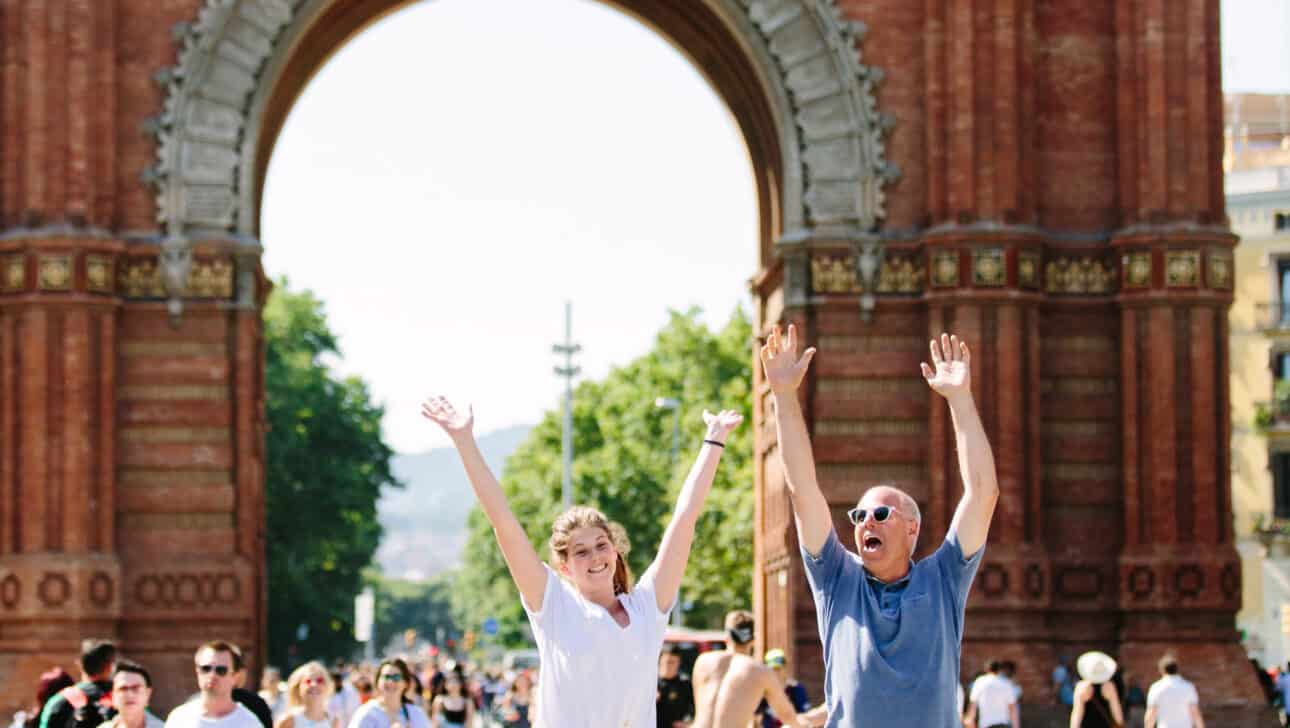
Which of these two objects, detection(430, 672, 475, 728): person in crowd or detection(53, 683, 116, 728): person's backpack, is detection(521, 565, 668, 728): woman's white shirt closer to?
detection(53, 683, 116, 728): person's backpack

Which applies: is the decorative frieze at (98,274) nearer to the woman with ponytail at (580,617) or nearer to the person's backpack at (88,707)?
the person's backpack at (88,707)

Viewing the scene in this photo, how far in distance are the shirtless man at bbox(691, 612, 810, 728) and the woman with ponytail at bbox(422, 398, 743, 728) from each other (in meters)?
8.12

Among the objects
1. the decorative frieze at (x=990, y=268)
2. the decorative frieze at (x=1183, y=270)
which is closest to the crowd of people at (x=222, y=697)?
the decorative frieze at (x=990, y=268)

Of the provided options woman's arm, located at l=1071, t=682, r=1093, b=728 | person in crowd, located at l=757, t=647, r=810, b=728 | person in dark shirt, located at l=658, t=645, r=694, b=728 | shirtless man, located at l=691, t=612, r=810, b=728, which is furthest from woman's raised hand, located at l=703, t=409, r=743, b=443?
woman's arm, located at l=1071, t=682, r=1093, b=728

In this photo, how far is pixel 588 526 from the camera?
404 inches

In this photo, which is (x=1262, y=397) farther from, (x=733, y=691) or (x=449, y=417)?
(x=449, y=417)

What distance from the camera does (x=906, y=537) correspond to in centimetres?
991

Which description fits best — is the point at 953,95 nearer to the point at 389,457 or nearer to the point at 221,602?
the point at 221,602

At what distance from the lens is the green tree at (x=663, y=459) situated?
71.3 metres

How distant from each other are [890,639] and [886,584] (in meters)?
0.26

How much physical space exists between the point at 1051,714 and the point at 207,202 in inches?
477

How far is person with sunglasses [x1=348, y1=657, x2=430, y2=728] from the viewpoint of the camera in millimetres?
18641

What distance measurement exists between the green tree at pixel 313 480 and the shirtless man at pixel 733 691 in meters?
52.9

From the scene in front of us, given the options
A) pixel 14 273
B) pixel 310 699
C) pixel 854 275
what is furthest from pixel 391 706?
pixel 854 275
